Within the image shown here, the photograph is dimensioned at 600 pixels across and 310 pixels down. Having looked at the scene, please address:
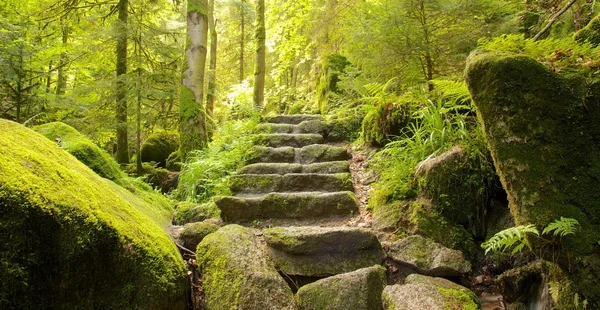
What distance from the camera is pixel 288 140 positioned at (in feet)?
23.4

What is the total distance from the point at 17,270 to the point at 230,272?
1.39 m

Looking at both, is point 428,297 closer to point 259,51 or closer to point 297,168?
point 297,168

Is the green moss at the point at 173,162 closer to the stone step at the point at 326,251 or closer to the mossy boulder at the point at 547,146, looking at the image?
the stone step at the point at 326,251

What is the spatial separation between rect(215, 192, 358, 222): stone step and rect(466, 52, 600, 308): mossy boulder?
2.23m

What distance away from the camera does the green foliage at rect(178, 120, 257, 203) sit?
564 centimetres

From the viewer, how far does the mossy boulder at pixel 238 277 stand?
2.52 m

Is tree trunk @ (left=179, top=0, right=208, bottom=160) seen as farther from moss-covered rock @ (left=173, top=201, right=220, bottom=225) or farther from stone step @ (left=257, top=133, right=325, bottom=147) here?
moss-covered rock @ (left=173, top=201, right=220, bottom=225)

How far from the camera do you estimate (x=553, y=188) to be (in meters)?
2.28

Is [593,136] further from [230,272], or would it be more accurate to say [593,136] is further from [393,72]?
[393,72]

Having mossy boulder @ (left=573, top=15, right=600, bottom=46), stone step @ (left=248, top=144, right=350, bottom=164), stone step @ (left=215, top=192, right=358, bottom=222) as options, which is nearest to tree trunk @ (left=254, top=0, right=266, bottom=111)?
stone step @ (left=248, top=144, right=350, bottom=164)

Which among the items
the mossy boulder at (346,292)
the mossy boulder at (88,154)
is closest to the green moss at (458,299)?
the mossy boulder at (346,292)

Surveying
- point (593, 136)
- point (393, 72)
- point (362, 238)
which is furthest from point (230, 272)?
point (393, 72)

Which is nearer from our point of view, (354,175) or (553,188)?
(553,188)

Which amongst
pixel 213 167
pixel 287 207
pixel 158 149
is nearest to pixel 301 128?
pixel 213 167
